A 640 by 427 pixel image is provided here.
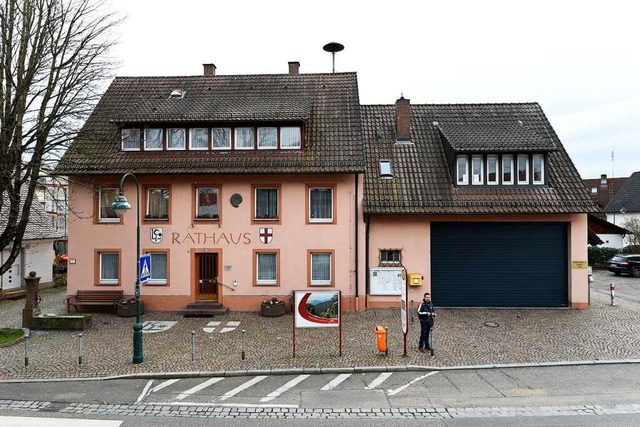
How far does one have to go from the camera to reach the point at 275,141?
18859 mm

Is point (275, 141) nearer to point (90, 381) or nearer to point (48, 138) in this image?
point (48, 138)

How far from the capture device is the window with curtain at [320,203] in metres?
18.4

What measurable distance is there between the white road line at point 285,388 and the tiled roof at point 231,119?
9.09 metres

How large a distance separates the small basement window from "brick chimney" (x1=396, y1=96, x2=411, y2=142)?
5.79ft

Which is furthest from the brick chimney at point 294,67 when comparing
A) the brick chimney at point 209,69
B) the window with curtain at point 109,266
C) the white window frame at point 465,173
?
the window with curtain at point 109,266

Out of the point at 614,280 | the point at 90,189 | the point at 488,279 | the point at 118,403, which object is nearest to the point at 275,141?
the point at 90,189

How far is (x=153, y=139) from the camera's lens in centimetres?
1911

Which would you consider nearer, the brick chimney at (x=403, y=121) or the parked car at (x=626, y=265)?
the brick chimney at (x=403, y=121)

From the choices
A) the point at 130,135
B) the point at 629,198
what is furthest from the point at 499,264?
the point at 629,198

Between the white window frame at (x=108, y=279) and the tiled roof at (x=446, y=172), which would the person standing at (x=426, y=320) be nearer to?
the tiled roof at (x=446, y=172)

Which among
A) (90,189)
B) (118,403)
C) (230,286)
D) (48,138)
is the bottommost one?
(118,403)

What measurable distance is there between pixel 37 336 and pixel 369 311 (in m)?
11.9

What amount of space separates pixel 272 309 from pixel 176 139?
27.7ft

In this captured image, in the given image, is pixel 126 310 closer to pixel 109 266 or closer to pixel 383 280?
pixel 109 266
